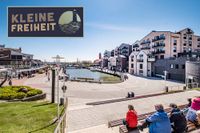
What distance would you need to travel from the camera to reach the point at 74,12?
12945 mm

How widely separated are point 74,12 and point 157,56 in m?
63.6

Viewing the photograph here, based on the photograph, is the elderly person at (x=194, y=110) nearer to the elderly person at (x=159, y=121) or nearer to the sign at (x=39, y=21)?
the elderly person at (x=159, y=121)

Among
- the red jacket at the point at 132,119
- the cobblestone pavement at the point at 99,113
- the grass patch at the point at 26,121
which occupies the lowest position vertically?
the cobblestone pavement at the point at 99,113

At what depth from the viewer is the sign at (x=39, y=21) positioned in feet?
40.9

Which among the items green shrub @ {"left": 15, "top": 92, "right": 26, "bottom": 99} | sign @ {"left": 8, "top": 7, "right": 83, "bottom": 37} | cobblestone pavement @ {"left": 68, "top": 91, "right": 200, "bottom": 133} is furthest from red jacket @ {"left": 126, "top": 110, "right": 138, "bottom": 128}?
green shrub @ {"left": 15, "top": 92, "right": 26, "bottom": 99}

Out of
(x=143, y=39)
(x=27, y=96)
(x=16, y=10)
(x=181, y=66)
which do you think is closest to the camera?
(x=16, y=10)

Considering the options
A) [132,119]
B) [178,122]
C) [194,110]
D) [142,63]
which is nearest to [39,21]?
[132,119]

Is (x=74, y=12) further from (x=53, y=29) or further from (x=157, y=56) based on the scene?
(x=157, y=56)

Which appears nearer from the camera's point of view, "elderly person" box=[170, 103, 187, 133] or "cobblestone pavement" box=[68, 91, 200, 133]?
"elderly person" box=[170, 103, 187, 133]

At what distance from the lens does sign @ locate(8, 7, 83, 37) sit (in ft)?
40.9

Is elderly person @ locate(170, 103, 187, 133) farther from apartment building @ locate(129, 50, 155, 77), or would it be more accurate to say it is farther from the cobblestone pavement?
apartment building @ locate(129, 50, 155, 77)

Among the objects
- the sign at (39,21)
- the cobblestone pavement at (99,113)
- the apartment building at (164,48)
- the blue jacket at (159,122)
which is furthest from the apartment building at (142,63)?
the blue jacket at (159,122)

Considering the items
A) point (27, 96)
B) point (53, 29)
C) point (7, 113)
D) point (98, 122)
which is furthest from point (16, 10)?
point (27, 96)

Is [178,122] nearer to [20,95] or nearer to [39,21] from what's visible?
[39,21]
